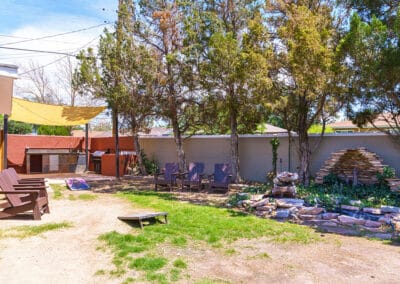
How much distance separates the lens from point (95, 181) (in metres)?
15.2

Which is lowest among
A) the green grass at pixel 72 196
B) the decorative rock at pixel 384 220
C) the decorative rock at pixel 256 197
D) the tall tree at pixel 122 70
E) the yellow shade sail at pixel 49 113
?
the decorative rock at pixel 384 220

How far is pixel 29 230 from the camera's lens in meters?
6.59

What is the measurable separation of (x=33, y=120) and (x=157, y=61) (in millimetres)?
7350

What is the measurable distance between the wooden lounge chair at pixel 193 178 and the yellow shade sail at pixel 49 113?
7136mm

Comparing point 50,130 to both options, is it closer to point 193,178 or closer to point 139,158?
point 139,158

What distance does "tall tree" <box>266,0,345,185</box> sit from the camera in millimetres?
9281

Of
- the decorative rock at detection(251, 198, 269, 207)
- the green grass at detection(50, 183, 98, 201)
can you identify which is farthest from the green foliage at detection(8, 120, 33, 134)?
the decorative rock at detection(251, 198, 269, 207)

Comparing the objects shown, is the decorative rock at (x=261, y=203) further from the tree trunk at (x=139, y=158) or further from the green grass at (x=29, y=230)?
the tree trunk at (x=139, y=158)

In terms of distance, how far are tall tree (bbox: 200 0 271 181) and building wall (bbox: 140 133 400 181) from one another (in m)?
0.76

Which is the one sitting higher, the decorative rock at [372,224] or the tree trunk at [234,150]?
the tree trunk at [234,150]

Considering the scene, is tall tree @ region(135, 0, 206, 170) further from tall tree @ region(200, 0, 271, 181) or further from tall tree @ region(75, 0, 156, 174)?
tall tree @ region(200, 0, 271, 181)

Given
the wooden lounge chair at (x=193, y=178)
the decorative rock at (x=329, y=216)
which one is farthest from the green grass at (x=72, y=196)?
the decorative rock at (x=329, y=216)

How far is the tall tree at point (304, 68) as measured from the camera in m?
9.28

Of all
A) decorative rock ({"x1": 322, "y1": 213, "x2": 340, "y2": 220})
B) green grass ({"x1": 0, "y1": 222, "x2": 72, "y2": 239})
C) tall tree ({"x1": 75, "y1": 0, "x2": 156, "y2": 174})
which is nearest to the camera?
green grass ({"x1": 0, "y1": 222, "x2": 72, "y2": 239})
